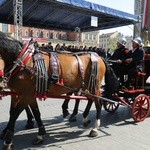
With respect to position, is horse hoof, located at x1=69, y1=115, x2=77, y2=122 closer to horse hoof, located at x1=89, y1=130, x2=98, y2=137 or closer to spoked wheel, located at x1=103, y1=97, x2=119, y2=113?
spoked wheel, located at x1=103, y1=97, x2=119, y2=113

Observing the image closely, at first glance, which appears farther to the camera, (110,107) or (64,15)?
(64,15)

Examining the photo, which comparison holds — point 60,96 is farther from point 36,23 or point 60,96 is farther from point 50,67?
Answer: point 36,23

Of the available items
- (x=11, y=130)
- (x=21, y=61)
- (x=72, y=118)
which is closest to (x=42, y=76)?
(x=21, y=61)

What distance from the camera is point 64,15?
17844 mm

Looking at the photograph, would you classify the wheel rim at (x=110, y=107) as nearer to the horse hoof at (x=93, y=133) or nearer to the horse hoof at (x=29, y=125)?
the horse hoof at (x=93, y=133)

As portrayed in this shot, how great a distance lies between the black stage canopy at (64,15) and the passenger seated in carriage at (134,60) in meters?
7.06

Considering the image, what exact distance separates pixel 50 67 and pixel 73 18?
551 inches

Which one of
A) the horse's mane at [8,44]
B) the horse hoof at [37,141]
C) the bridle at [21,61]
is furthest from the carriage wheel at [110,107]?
the horse's mane at [8,44]

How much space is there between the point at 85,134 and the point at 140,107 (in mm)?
1591

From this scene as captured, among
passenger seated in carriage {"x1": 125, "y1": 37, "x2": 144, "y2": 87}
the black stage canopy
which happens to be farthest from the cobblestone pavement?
the black stage canopy

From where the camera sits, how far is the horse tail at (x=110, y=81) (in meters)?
6.43

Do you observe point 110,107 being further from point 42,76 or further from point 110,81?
point 42,76

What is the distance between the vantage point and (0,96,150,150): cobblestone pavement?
16.9 feet

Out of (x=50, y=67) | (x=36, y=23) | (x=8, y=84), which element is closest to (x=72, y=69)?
(x=50, y=67)
